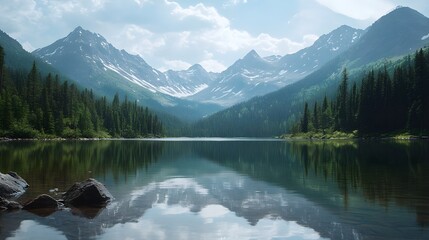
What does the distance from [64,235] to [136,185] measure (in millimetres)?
16163

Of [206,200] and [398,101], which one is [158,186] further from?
[398,101]

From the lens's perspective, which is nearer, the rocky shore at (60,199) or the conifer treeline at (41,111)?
the rocky shore at (60,199)

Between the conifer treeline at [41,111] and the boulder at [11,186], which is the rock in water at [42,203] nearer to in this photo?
the boulder at [11,186]

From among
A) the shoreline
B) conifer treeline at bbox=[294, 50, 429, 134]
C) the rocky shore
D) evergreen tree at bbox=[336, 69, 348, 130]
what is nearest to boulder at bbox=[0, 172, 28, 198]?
the rocky shore

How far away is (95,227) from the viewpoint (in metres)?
18.9

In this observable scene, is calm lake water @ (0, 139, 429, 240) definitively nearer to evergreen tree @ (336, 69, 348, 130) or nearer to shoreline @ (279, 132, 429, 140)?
shoreline @ (279, 132, 429, 140)

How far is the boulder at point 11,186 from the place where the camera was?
27.6 meters

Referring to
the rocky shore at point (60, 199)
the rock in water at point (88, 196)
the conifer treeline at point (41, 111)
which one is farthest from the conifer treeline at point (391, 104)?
the rocky shore at point (60, 199)

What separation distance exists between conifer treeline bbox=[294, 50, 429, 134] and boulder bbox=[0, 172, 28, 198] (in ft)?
414

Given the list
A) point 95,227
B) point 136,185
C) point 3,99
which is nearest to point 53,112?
point 3,99

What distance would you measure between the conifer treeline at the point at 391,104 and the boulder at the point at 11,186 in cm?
12629

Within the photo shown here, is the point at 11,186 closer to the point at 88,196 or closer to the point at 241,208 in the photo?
the point at 88,196

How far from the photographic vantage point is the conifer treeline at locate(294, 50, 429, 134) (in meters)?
134

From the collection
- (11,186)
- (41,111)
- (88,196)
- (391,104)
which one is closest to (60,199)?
(88,196)
